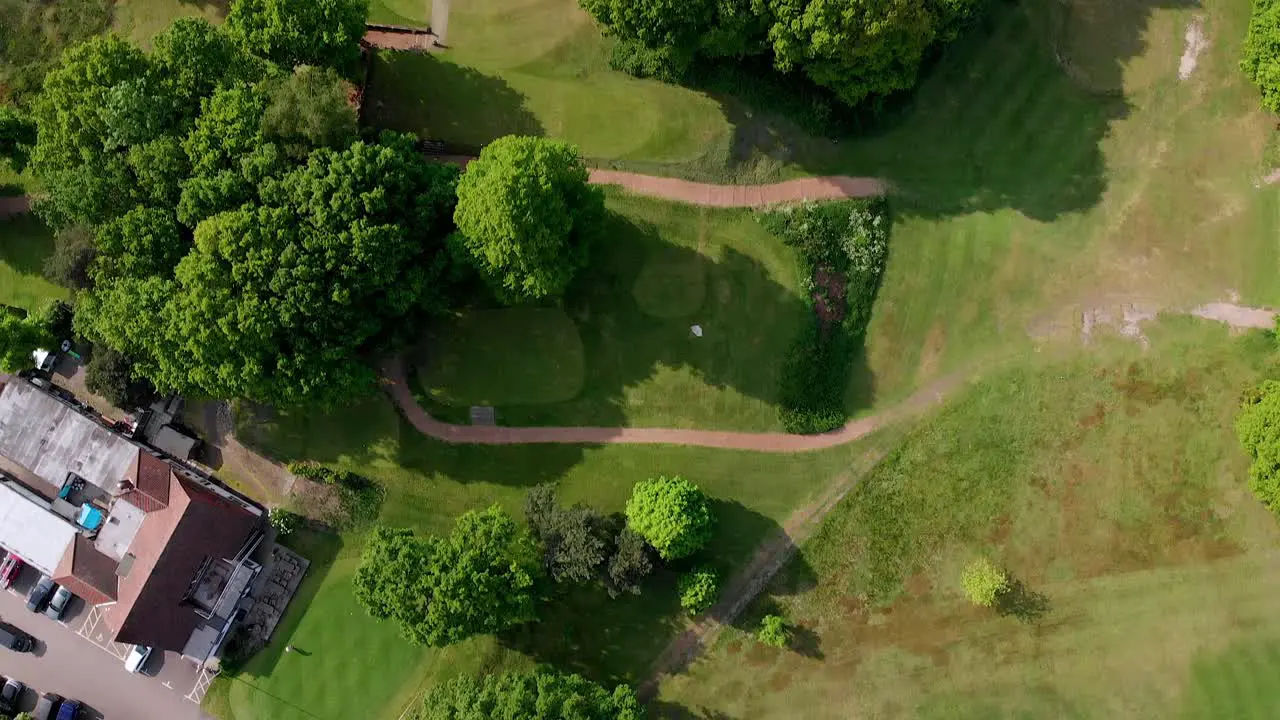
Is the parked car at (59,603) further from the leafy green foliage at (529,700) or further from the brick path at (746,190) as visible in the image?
the brick path at (746,190)

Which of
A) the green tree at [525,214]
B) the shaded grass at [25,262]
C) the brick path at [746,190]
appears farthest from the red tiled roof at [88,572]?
the brick path at [746,190]

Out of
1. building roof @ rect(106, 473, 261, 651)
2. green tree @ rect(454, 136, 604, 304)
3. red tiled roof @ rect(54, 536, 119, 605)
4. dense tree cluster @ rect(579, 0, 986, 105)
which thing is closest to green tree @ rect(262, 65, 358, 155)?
green tree @ rect(454, 136, 604, 304)

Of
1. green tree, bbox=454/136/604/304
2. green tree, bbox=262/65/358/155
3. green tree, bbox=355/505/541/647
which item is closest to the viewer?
green tree, bbox=454/136/604/304

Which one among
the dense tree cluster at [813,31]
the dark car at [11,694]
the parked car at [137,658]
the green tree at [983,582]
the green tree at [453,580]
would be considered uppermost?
the dense tree cluster at [813,31]

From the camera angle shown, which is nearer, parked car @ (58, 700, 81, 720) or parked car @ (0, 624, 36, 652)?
parked car @ (58, 700, 81, 720)

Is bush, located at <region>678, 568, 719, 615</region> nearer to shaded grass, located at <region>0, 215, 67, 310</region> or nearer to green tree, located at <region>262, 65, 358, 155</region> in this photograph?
green tree, located at <region>262, 65, 358, 155</region>

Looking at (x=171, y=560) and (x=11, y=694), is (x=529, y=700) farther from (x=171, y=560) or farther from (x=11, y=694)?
(x=11, y=694)
